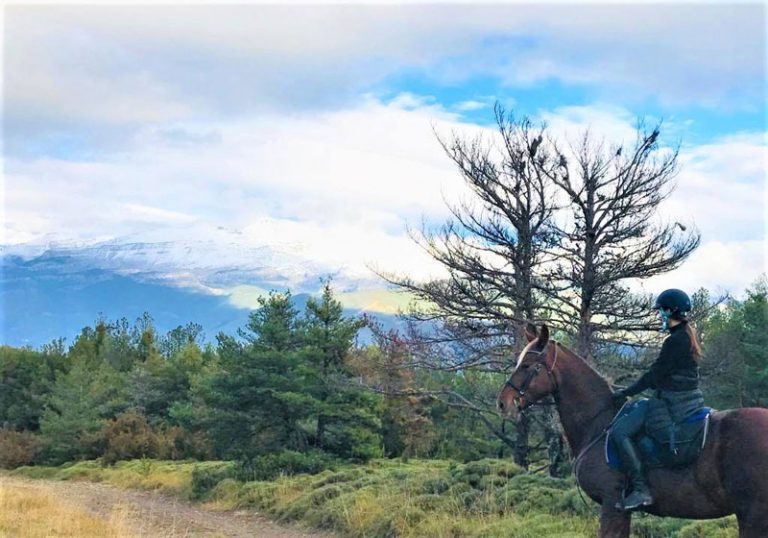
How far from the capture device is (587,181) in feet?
47.7

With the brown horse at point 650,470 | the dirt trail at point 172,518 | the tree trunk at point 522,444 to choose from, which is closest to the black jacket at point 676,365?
the brown horse at point 650,470

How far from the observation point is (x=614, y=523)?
6.46 meters

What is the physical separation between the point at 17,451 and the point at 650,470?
35717 millimetres

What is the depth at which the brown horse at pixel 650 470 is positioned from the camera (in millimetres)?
5836

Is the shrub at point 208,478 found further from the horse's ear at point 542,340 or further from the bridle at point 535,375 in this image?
the horse's ear at point 542,340

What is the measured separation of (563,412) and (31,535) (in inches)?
329

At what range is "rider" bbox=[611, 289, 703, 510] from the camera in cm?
619

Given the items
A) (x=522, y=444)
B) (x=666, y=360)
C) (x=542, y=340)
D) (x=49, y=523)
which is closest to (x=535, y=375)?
(x=542, y=340)

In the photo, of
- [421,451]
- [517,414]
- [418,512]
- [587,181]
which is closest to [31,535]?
[418,512]

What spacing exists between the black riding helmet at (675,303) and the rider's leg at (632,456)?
88cm

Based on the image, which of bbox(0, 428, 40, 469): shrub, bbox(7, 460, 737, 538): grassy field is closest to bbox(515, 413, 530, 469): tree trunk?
bbox(7, 460, 737, 538): grassy field

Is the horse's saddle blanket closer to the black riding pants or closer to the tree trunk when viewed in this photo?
the black riding pants

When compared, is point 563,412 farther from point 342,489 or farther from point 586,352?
point 342,489

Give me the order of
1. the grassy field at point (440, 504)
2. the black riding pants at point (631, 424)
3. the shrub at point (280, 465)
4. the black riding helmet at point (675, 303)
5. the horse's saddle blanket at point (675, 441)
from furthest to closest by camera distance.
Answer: the shrub at point (280, 465) < the grassy field at point (440, 504) < the black riding pants at point (631, 424) < the black riding helmet at point (675, 303) < the horse's saddle blanket at point (675, 441)
